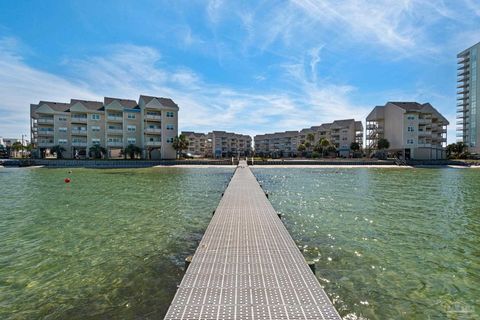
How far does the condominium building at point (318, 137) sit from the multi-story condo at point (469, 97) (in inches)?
1619

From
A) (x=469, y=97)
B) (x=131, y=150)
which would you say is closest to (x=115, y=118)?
(x=131, y=150)

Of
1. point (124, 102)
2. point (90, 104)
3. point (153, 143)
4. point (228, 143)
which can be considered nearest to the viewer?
point (153, 143)

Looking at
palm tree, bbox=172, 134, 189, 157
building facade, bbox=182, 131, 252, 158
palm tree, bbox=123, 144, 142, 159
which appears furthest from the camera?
building facade, bbox=182, 131, 252, 158

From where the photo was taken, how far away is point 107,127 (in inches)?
2525

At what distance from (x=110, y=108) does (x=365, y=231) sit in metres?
66.7

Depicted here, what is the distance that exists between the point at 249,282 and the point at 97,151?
6676cm

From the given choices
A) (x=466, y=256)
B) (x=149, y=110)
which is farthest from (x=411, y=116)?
(x=466, y=256)

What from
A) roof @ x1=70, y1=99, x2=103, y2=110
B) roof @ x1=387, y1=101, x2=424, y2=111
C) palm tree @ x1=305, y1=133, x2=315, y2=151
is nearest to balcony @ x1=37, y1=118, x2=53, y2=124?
roof @ x1=70, y1=99, x2=103, y2=110

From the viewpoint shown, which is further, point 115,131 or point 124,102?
point 124,102

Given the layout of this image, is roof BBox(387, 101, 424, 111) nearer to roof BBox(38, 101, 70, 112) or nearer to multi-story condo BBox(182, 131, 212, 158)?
multi-story condo BBox(182, 131, 212, 158)

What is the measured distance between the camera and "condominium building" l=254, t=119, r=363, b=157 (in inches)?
3762

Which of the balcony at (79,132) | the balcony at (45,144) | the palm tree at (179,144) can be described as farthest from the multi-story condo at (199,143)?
the balcony at (45,144)

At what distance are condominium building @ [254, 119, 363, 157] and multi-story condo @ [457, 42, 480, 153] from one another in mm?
41119

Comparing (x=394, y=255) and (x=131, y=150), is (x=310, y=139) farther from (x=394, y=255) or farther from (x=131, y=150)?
(x=394, y=255)
